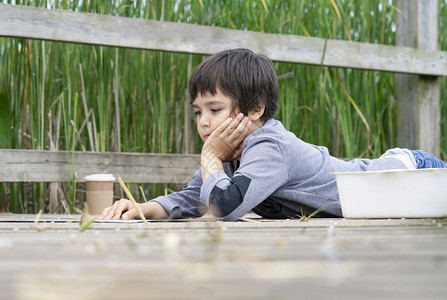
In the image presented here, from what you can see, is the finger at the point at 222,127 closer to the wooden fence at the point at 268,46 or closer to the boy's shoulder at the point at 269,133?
the boy's shoulder at the point at 269,133

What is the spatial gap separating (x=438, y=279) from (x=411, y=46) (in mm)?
2884

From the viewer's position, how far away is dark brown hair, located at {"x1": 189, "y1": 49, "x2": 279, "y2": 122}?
2.02m

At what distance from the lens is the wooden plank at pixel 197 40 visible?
2533 millimetres

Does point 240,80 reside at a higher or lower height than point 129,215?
higher

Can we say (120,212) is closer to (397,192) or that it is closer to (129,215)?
(129,215)

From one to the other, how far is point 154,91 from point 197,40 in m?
0.33

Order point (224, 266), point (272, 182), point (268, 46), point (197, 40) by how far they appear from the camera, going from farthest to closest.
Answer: point (268, 46) → point (197, 40) → point (272, 182) → point (224, 266)

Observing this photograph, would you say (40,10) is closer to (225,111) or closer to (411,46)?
(225,111)

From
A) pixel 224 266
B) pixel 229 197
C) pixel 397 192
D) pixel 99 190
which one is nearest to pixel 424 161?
pixel 397 192

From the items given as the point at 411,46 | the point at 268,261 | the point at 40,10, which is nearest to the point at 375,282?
the point at 268,261

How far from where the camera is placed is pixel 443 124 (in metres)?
3.65

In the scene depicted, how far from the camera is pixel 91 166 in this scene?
2664 millimetres

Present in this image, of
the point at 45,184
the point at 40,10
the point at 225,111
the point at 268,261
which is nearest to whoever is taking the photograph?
the point at 268,261

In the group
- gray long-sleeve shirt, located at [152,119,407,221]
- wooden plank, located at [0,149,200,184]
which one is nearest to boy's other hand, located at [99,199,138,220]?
gray long-sleeve shirt, located at [152,119,407,221]
